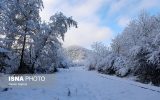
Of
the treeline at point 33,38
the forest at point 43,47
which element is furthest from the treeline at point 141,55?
the treeline at point 33,38

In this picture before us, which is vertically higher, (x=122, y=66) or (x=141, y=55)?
(x=141, y=55)

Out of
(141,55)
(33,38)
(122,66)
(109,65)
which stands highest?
(33,38)

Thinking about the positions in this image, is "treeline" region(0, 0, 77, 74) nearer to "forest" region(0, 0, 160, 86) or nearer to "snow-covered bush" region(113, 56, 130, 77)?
"forest" region(0, 0, 160, 86)

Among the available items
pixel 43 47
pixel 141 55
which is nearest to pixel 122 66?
pixel 141 55

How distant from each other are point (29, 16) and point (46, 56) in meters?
6.77

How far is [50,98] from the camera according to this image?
13.7m

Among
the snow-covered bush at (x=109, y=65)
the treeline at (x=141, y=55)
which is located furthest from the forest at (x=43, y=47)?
the snow-covered bush at (x=109, y=65)

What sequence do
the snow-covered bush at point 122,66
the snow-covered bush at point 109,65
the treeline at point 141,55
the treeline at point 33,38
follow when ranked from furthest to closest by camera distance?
the snow-covered bush at point 109,65, the snow-covered bush at point 122,66, the treeline at point 141,55, the treeline at point 33,38

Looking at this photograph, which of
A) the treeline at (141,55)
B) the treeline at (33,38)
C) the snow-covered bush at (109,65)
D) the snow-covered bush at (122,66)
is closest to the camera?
the treeline at (33,38)

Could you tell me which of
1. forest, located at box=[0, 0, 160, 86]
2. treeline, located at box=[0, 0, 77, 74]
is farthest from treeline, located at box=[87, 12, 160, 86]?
treeline, located at box=[0, 0, 77, 74]

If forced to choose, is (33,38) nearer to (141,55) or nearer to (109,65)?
(141,55)

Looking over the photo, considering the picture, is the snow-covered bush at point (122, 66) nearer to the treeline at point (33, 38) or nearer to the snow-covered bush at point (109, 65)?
the snow-covered bush at point (109, 65)

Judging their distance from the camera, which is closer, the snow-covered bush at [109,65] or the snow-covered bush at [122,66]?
the snow-covered bush at [122,66]

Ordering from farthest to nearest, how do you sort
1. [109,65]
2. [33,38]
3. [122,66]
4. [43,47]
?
[109,65] → [122,66] → [43,47] → [33,38]
